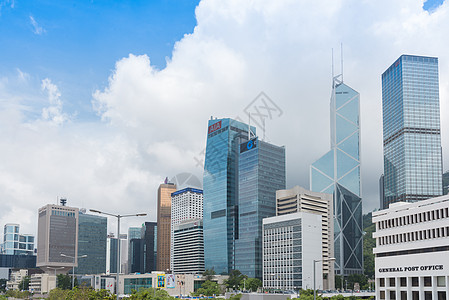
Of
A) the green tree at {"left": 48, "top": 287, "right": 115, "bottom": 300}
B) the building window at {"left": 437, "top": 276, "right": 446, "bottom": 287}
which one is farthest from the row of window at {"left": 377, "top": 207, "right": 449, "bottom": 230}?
the green tree at {"left": 48, "top": 287, "right": 115, "bottom": 300}

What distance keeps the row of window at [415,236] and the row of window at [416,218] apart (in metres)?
2.12

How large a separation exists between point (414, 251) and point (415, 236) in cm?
280

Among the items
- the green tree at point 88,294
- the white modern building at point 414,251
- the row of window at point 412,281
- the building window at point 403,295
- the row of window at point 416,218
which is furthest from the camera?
the building window at point 403,295

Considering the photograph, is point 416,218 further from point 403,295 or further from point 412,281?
point 403,295

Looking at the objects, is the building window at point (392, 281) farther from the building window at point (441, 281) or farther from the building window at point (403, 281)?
the building window at point (441, 281)

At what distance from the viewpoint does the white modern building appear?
96.2 metres

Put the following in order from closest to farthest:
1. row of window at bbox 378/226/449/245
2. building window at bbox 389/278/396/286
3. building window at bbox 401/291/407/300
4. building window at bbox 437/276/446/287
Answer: building window at bbox 437/276/446/287
row of window at bbox 378/226/449/245
building window at bbox 401/291/407/300
building window at bbox 389/278/396/286

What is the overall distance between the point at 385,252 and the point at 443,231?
58.6 ft

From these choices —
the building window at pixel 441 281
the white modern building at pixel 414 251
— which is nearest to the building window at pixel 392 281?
the white modern building at pixel 414 251

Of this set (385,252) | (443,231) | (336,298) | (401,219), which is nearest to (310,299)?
(336,298)

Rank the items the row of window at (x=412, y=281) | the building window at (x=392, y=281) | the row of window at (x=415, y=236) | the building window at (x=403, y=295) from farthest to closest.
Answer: the building window at (x=392, y=281) → the building window at (x=403, y=295) → the row of window at (x=415, y=236) → the row of window at (x=412, y=281)

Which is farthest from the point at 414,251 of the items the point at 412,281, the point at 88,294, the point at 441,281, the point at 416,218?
the point at 88,294

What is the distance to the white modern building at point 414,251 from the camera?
96.2 metres

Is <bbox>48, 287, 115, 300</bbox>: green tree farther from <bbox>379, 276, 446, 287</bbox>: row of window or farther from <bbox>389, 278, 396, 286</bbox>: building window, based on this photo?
<bbox>389, 278, 396, 286</bbox>: building window
